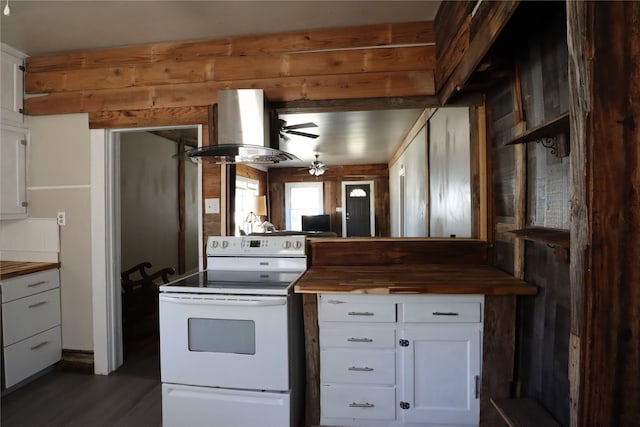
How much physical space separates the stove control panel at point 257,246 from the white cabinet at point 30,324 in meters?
1.34

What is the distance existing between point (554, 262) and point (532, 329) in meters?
0.39

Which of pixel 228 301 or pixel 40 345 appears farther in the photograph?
pixel 40 345

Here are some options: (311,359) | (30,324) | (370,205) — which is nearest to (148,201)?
(30,324)

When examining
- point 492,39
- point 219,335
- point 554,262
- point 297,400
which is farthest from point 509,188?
point 219,335

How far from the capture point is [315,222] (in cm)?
685

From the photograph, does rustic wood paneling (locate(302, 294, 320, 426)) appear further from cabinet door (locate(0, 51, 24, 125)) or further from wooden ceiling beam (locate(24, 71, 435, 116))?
cabinet door (locate(0, 51, 24, 125))

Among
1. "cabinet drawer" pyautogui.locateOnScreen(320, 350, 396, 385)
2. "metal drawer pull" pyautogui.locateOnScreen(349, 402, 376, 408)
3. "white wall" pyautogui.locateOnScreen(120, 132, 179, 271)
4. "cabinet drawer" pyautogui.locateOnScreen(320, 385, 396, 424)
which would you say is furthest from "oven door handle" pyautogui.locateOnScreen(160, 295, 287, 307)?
"white wall" pyautogui.locateOnScreen(120, 132, 179, 271)

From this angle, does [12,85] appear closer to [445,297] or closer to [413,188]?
[445,297]

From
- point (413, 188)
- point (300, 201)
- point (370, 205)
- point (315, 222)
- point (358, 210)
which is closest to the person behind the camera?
point (413, 188)

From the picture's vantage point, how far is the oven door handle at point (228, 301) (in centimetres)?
159

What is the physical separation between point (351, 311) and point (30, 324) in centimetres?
234

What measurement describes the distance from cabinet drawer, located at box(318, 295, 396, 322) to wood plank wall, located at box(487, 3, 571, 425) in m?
0.67

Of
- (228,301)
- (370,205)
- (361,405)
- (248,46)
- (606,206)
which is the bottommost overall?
(361,405)

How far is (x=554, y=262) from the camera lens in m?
1.39
